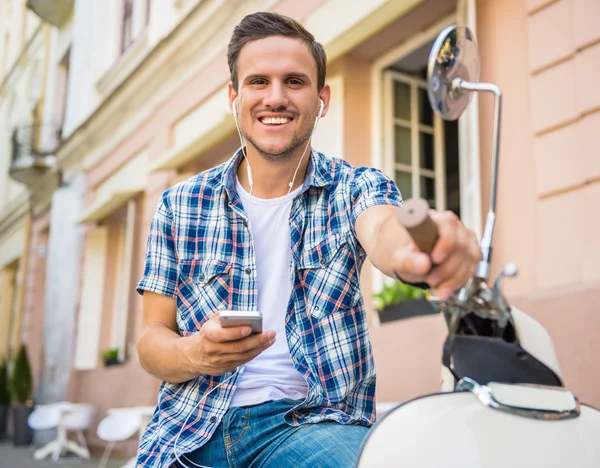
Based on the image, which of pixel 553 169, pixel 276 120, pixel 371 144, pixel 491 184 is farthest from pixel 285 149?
pixel 371 144

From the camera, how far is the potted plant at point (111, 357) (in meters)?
9.07

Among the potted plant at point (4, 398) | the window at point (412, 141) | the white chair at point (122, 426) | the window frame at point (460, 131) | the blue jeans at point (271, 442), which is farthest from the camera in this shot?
the potted plant at point (4, 398)

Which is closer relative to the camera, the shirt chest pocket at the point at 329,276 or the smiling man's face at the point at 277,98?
the shirt chest pocket at the point at 329,276

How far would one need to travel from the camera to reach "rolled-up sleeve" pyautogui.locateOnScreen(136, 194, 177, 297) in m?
1.70

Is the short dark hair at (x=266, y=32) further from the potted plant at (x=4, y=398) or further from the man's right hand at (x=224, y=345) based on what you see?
the potted plant at (x=4, y=398)

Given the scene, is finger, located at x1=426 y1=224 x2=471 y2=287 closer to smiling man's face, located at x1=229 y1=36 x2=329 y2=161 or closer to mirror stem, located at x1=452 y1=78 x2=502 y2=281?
mirror stem, located at x1=452 y1=78 x2=502 y2=281

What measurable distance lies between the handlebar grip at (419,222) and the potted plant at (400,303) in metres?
3.82

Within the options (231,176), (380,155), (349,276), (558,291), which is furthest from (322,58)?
(380,155)

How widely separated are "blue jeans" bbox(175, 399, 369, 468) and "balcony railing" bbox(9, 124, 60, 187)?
1143 cm

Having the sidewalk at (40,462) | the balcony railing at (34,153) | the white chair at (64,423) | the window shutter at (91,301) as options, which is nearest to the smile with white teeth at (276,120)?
the sidewalk at (40,462)

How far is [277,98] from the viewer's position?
171 centimetres

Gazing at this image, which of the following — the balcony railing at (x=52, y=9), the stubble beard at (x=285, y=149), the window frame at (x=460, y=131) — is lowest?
the stubble beard at (x=285, y=149)

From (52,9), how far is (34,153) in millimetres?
2535

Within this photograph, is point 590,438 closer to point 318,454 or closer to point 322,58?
point 318,454
